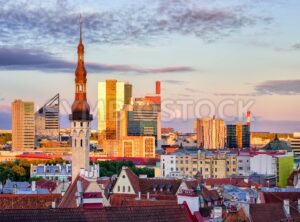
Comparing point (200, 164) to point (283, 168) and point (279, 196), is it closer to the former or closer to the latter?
point (283, 168)

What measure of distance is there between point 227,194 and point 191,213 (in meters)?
44.1

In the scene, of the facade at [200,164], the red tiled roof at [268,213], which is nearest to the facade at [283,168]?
the facade at [200,164]

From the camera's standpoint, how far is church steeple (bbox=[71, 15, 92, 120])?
86000 mm

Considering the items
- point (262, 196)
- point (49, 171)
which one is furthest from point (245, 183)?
point (49, 171)

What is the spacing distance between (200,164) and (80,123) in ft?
162

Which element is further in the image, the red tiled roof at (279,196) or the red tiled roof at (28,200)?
the red tiled roof at (28,200)

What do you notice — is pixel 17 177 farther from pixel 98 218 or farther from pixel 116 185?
pixel 98 218

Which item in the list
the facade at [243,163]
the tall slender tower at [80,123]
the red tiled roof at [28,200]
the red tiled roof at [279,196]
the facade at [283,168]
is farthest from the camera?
the facade at [243,163]

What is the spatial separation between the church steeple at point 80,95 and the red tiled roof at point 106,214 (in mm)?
57890

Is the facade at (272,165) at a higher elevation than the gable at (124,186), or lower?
lower

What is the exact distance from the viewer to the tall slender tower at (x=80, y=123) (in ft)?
270

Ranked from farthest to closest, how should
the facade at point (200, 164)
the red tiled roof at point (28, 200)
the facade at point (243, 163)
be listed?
the facade at point (243, 163), the facade at point (200, 164), the red tiled roof at point (28, 200)

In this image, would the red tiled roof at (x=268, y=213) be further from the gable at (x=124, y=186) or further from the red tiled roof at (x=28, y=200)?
the gable at (x=124, y=186)

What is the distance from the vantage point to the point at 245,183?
91750mm
